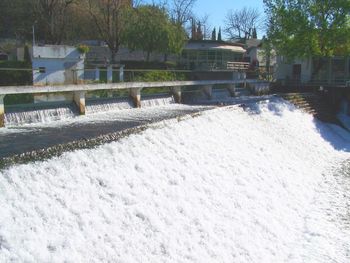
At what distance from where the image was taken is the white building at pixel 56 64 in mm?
20078

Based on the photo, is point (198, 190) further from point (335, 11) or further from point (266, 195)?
point (335, 11)

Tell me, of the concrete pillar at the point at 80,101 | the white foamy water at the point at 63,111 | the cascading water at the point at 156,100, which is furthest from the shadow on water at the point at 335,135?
the concrete pillar at the point at 80,101

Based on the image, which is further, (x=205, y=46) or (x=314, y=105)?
(x=205, y=46)

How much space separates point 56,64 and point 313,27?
15.4 meters

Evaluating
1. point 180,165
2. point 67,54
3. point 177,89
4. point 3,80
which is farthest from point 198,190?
point 67,54

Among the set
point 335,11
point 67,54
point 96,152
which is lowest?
point 96,152

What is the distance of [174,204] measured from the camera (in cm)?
848

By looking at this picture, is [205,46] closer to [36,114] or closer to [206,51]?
[206,51]

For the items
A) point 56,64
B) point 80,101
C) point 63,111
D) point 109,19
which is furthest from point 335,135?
point 109,19

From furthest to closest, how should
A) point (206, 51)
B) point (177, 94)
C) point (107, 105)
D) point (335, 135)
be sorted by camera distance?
point (206, 51) → point (177, 94) → point (335, 135) → point (107, 105)

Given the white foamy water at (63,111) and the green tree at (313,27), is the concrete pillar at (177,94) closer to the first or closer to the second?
the white foamy water at (63,111)

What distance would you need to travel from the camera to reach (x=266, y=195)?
11.1 meters

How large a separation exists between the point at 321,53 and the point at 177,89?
11.2 metres

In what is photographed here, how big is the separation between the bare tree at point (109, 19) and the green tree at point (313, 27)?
11424 mm
